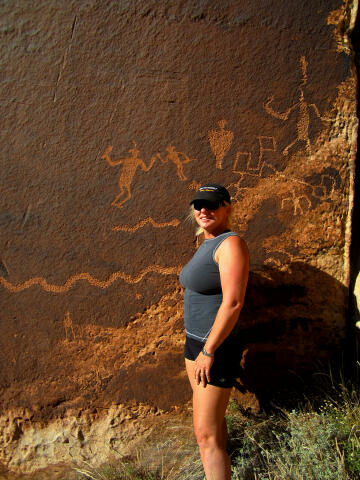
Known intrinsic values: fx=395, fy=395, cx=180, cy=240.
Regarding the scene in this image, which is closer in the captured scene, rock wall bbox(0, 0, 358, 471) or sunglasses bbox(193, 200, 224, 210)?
sunglasses bbox(193, 200, 224, 210)

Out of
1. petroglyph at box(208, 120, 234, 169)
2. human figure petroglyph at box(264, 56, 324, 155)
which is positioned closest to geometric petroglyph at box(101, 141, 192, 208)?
petroglyph at box(208, 120, 234, 169)

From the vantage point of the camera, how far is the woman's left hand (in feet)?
5.28

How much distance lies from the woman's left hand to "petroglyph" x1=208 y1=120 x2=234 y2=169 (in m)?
1.14

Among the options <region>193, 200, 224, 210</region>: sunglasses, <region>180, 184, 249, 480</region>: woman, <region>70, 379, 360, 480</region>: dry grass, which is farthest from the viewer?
<region>70, 379, 360, 480</region>: dry grass

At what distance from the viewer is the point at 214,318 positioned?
171 centimetres

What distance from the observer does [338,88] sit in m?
2.29

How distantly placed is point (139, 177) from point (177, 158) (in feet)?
0.81

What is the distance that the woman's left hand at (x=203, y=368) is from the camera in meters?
1.61

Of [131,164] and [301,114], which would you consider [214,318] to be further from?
[301,114]

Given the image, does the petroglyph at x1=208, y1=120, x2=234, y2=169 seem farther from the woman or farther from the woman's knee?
the woman's knee

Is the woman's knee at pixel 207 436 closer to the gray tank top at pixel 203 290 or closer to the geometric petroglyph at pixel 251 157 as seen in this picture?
the gray tank top at pixel 203 290

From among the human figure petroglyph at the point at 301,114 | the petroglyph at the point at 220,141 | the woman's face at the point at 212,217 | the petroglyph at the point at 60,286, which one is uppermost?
the human figure petroglyph at the point at 301,114

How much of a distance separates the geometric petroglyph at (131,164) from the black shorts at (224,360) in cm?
95

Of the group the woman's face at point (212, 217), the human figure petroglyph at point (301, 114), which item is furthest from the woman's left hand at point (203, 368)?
the human figure petroglyph at point (301, 114)
